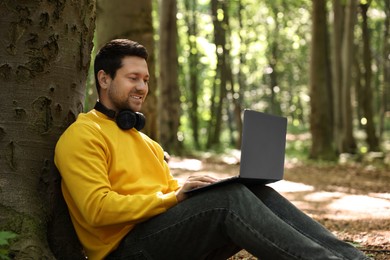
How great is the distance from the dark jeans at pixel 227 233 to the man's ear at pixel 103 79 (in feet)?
2.94

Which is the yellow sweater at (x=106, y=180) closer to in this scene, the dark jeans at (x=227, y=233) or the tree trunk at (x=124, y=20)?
the dark jeans at (x=227, y=233)

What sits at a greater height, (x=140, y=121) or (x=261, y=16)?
(x=261, y=16)

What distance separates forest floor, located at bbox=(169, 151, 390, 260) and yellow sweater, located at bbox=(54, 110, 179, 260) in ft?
4.53

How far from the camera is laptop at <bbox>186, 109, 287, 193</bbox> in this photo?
9.87ft

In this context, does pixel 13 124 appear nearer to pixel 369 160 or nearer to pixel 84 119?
pixel 84 119

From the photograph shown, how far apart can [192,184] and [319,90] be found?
45.9 feet

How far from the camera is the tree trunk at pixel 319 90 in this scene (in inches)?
638

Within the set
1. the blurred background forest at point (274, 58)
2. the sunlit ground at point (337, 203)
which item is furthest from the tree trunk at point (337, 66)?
the sunlit ground at point (337, 203)

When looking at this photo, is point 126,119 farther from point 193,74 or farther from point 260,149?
point 193,74

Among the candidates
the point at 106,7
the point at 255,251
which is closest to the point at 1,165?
the point at 255,251

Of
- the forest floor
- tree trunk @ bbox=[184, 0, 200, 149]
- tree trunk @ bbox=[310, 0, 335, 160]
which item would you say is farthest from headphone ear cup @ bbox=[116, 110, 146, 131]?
tree trunk @ bbox=[184, 0, 200, 149]

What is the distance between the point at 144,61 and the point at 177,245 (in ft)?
3.82

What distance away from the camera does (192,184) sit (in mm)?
3059

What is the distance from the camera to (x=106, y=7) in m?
7.77
